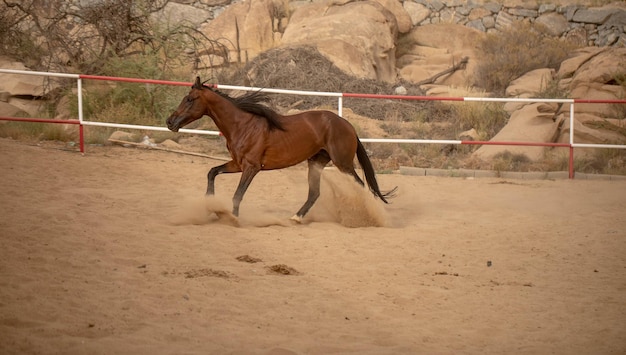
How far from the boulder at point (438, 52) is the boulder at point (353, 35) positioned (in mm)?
749

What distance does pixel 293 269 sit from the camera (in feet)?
22.9

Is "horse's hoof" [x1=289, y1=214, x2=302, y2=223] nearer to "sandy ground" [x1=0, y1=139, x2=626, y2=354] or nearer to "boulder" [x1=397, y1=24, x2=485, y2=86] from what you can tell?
"sandy ground" [x1=0, y1=139, x2=626, y2=354]

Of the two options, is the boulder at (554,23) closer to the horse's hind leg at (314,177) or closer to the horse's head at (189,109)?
the horse's hind leg at (314,177)

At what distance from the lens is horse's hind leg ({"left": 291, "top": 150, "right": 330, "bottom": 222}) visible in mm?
9332

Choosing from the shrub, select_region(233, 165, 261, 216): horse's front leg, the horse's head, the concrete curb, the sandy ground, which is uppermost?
the shrub

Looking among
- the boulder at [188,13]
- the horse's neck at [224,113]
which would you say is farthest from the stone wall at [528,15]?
the horse's neck at [224,113]

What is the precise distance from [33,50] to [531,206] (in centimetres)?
1122

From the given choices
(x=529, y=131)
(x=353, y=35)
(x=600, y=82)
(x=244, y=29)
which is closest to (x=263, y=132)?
(x=529, y=131)

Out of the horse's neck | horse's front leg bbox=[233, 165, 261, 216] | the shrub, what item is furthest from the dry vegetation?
horse's front leg bbox=[233, 165, 261, 216]

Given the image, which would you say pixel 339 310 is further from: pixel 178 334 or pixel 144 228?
pixel 144 228

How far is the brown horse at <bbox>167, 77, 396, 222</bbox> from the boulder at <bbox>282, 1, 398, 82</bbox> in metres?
10.3

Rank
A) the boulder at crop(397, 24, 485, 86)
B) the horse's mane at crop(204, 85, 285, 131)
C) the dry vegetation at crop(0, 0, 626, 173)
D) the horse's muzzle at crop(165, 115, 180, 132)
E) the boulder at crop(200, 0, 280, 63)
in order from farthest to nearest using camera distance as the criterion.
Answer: the boulder at crop(200, 0, 280, 63)
the boulder at crop(397, 24, 485, 86)
the dry vegetation at crop(0, 0, 626, 173)
the horse's mane at crop(204, 85, 285, 131)
the horse's muzzle at crop(165, 115, 180, 132)

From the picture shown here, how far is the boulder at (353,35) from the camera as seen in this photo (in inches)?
787

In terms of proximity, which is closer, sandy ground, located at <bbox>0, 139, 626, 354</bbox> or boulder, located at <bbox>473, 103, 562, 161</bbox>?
sandy ground, located at <bbox>0, 139, 626, 354</bbox>
